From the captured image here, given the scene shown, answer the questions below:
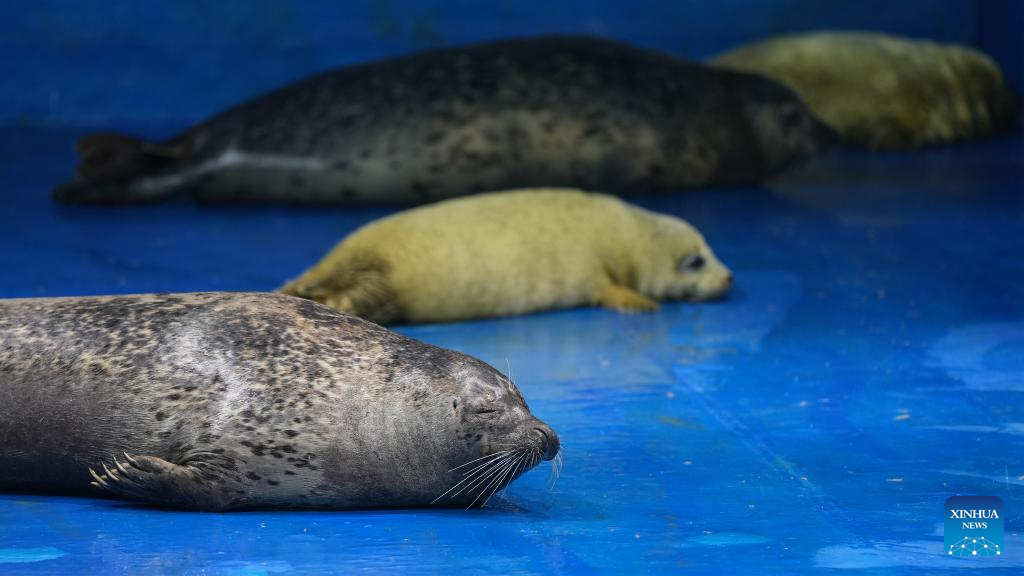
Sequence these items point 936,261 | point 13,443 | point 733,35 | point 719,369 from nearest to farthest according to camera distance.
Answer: point 13,443, point 719,369, point 936,261, point 733,35

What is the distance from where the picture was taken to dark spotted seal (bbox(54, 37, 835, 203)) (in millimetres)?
8773

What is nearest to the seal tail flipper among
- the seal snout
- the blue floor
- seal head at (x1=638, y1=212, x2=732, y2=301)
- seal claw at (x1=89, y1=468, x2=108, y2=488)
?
the blue floor

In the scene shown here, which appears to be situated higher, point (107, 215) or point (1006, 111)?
point (1006, 111)

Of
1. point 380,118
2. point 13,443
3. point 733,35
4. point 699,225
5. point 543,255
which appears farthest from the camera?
point 733,35

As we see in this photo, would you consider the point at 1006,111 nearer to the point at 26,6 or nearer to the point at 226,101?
the point at 226,101

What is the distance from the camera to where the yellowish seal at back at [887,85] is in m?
11.3

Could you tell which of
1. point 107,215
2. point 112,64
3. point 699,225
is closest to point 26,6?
point 112,64

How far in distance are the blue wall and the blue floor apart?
7.98ft

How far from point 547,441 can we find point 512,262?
101 inches

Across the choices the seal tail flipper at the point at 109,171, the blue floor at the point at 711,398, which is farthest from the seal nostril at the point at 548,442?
the seal tail flipper at the point at 109,171

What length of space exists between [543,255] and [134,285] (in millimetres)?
1645

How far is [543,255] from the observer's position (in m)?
6.36

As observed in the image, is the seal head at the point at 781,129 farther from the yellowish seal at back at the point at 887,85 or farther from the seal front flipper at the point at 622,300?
the seal front flipper at the point at 622,300

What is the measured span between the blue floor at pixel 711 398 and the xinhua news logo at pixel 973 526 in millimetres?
34
